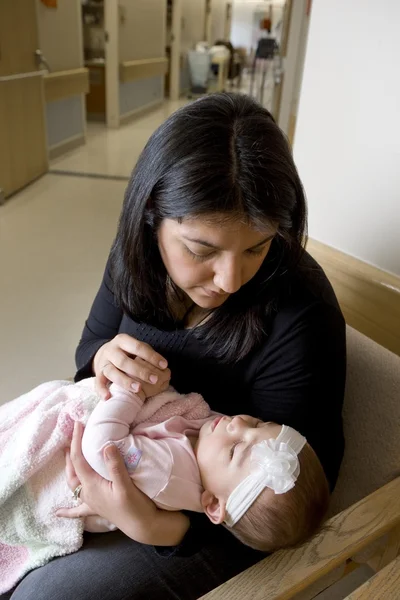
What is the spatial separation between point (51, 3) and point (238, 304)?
4428 mm

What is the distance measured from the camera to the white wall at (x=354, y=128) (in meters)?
1.26

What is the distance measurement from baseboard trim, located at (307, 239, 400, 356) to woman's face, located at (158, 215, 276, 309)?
557 millimetres

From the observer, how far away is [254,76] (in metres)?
4.59

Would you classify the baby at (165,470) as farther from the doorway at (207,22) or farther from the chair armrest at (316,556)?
the doorway at (207,22)

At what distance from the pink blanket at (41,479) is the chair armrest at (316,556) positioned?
330mm

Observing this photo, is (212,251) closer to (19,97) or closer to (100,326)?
(100,326)

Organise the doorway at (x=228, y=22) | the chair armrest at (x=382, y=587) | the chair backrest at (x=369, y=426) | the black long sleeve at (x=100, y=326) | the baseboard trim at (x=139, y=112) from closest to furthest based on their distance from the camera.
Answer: the chair armrest at (x=382, y=587) < the chair backrest at (x=369, y=426) < the black long sleeve at (x=100, y=326) < the baseboard trim at (x=139, y=112) < the doorway at (x=228, y=22)

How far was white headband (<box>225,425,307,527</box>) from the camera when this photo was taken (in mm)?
825

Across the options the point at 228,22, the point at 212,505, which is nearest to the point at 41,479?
the point at 212,505

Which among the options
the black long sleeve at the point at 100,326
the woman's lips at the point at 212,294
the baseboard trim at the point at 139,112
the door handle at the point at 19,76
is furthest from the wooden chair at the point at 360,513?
the baseboard trim at the point at 139,112

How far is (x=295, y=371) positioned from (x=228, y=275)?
0.83ft

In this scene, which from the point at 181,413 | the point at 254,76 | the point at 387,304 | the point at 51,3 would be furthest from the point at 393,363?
the point at 51,3

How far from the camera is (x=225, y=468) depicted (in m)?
0.92

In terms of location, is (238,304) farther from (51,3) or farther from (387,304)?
(51,3)
